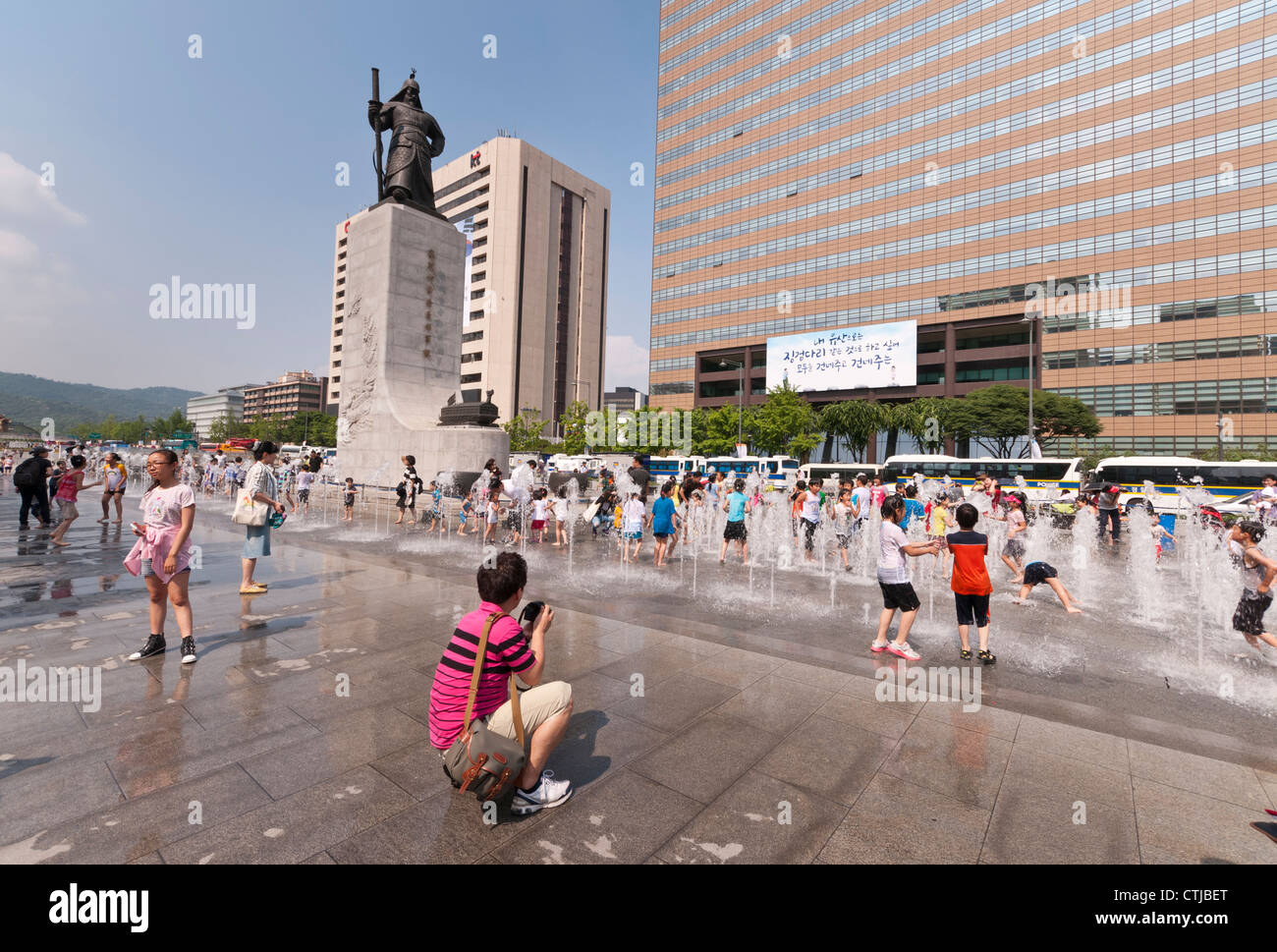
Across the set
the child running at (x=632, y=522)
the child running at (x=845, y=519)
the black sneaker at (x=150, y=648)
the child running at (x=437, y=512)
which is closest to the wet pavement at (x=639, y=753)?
the black sneaker at (x=150, y=648)

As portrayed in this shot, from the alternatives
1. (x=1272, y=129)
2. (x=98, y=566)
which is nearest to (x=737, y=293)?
(x=1272, y=129)

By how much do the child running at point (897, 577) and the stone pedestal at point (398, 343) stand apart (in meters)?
18.1

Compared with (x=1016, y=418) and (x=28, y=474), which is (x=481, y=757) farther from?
(x=1016, y=418)

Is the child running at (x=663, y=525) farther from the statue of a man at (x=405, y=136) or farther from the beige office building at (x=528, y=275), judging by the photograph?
the beige office building at (x=528, y=275)

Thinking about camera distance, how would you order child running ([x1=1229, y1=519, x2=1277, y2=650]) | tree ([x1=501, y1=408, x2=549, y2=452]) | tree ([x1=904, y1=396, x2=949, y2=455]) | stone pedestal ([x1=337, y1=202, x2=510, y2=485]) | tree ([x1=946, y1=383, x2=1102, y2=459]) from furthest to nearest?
tree ([x1=501, y1=408, x2=549, y2=452]) < tree ([x1=904, y1=396, x2=949, y2=455]) < tree ([x1=946, y1=383, x2=1102, y2=459]) < stone pedestal ([x1=337, y1=202, x2=510, y2=485]) < child running ([x1=1229, y1=519, x2=1277, y2=650])

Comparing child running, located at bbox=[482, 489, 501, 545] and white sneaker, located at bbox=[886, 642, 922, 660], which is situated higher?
child running, located at bbox=[482, 489, 501, 545]

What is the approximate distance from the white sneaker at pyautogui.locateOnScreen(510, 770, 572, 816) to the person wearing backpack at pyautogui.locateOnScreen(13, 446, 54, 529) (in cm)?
1502

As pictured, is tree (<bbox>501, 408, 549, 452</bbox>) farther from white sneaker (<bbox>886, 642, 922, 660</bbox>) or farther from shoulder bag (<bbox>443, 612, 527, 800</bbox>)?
shoulder bag (<bbox>443, 612, 527, 800</bbox>)

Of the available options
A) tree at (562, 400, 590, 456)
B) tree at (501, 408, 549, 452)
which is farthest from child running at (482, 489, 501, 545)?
tree at (501, 408, 549, 452)

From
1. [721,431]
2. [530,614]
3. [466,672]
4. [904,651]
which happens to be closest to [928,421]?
[721,431]

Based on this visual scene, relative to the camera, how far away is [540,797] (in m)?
3.06

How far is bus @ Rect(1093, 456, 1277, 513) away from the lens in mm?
22328

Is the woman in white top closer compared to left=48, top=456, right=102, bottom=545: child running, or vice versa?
the woman in white top

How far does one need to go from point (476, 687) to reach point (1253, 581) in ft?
24.4
